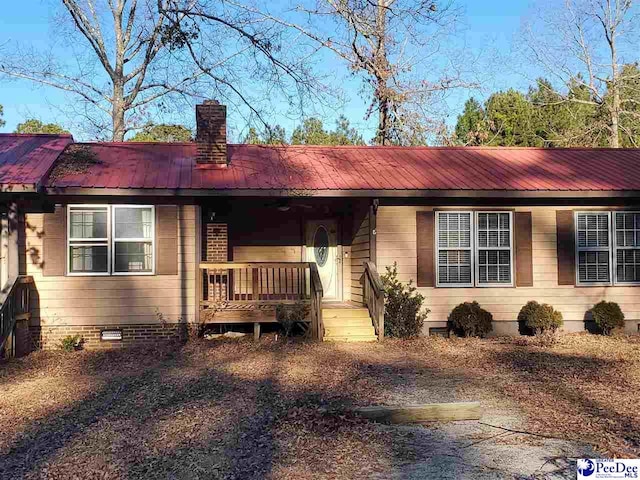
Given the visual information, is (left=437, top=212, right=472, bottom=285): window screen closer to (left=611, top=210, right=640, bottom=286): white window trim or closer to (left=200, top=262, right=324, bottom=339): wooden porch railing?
(left=200, top=262, right=324, bottom=339): wooden porch railing

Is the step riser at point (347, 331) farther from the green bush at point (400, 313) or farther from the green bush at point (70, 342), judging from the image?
the green bush at point (70, 342)

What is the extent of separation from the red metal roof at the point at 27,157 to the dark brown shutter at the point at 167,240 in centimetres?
197

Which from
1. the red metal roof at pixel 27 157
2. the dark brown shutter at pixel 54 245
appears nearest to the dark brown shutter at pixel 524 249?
the dark brown shutter at pixel 54 245

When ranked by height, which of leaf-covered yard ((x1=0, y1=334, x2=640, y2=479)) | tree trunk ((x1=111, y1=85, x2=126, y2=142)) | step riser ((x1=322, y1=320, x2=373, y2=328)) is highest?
tree trunk ((x1=111, y1=85, x2=126, y2=142))

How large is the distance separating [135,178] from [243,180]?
184 centimetres

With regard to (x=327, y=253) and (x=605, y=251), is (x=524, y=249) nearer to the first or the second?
(x=605, y=251)

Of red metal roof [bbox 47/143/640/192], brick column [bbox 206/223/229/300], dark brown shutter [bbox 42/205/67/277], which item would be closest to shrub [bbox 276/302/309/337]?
brick column [bbox 206/223/229/300]

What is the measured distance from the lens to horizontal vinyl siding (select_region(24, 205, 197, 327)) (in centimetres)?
994

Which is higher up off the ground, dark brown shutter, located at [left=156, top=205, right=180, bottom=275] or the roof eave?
the roof eave

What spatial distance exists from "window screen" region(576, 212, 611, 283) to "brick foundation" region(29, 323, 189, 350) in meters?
7.43

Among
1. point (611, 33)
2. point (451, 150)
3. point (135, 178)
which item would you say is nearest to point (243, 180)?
point (135, 178)

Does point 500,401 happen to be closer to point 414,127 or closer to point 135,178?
point 135,178

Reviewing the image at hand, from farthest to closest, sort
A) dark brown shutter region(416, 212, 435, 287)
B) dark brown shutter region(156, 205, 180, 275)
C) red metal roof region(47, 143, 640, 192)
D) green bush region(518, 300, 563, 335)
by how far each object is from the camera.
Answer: dark brown shutter region(416, 212, 435, 287) < green bush region(518, 300, 563, 335) < red metal roof region(47, 143, 640, 192) < dark brown shutter region(156, 205, 180, 275)

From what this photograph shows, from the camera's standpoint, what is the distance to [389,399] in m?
6.52
